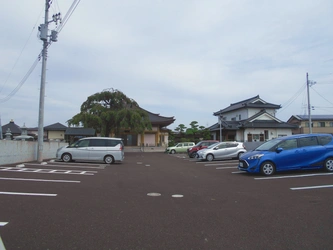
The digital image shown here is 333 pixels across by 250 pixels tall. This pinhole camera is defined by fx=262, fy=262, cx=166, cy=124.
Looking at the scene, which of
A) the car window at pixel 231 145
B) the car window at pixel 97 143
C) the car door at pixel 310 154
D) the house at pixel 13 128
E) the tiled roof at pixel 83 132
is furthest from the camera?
the house at pixel 13 128

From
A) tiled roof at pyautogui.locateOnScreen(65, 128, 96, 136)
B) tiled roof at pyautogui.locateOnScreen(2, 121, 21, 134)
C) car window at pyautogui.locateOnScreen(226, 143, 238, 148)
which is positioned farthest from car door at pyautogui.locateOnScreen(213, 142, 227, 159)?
tiled roof at pyautogui.locateOnScreen(2, 121, 21, 134)

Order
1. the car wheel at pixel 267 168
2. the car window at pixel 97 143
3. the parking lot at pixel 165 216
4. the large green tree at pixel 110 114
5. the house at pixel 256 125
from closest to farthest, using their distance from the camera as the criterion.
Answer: the parking lot at pixel 165 216 → the car wheel at pixel 267 168 → the car window at pixel 97 143 → the large green tree at pixel 110 114 → the house at pixel 256 125

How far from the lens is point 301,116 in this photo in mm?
43281

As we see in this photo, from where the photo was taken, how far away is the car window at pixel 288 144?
33.7 ft

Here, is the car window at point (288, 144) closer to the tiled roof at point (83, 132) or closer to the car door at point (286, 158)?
the car door at point (286, 158)

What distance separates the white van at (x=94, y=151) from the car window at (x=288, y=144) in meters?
9.60

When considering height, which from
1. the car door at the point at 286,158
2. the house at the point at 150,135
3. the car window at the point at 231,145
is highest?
the house at the point at 150,135

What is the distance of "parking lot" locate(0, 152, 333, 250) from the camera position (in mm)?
3668

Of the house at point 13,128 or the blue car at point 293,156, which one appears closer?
the blue car at point 293,156

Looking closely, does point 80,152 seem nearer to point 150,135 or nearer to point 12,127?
point 150,135

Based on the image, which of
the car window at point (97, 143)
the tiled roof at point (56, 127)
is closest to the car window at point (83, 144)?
the car window at point (97, 143)

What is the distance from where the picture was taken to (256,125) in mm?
35812

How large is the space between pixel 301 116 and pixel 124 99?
30.0 m

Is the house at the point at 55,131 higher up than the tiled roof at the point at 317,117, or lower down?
lower down
